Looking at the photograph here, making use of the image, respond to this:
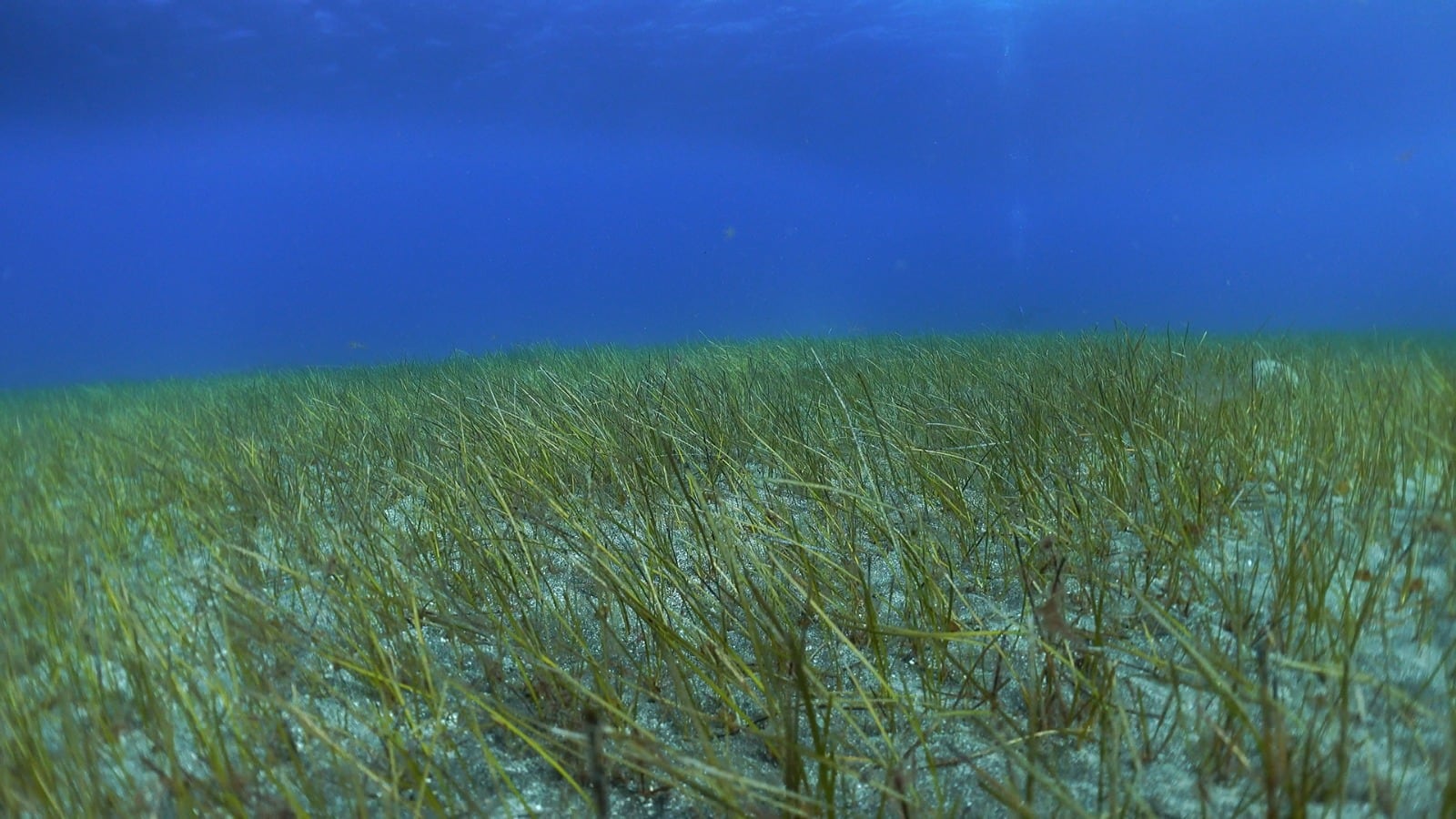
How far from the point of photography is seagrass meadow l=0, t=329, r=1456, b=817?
36.3 inches

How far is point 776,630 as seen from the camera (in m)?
1.03

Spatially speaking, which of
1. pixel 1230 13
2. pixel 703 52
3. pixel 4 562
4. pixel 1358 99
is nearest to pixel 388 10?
pixel 703 52

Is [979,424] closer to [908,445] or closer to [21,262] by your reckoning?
A: [908,445]

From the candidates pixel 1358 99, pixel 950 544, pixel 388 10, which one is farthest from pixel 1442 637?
pixel 1358 99

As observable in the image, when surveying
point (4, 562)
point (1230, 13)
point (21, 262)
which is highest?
point (1230, 13)

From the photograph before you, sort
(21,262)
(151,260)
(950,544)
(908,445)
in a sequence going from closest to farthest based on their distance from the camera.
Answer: (950,544) → (908,445) → (21,262) → (151,260)

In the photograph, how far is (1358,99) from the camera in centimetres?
5825

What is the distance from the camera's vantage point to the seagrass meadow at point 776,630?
0.92m

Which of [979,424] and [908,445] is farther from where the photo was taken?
[979,424]

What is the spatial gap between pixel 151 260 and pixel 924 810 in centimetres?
10136

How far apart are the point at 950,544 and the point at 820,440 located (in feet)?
2.46

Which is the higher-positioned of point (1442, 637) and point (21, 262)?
point (21, 262)

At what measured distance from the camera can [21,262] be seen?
65.8 m

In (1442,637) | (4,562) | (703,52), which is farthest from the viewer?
(703,52)
